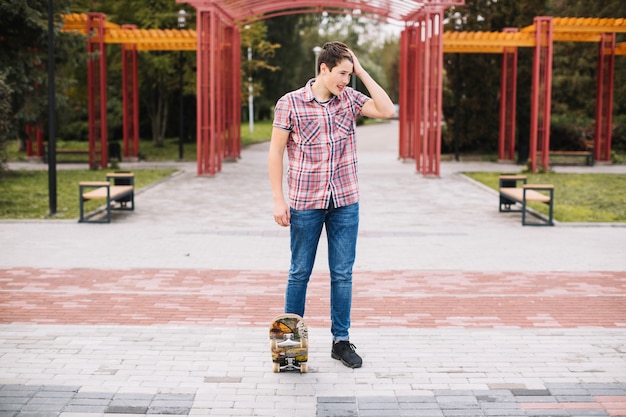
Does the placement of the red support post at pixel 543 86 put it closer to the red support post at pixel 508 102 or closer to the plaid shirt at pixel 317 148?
the red support post at pixel 508 102

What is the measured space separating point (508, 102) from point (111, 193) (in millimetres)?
17197

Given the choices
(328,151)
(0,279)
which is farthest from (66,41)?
(328,151)

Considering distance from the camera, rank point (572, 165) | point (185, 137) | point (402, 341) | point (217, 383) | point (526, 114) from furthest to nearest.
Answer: point (185, 137) < point (526, 114) < point (572, 165) < point (402, 341) < point (217, 383)

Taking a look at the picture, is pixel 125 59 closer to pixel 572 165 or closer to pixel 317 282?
pixel 572 165

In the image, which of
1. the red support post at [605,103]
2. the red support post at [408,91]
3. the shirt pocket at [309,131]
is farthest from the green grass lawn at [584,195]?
the shirt pocket at [309,131]

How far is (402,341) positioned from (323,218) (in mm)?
1255

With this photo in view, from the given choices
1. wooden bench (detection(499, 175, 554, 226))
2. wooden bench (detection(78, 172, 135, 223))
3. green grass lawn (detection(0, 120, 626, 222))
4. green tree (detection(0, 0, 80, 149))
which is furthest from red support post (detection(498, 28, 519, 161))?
wooden bench (detection(78, 172, 135, 223))

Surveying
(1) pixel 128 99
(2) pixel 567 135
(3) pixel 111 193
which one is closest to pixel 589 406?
(3) pixel 111 193

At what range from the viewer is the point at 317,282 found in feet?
27.5

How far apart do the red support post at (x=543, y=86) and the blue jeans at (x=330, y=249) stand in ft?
59.5

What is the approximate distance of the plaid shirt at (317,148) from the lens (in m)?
5.24

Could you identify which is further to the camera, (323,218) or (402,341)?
(402,341)

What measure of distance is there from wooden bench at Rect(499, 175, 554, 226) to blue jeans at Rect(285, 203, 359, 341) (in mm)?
7679

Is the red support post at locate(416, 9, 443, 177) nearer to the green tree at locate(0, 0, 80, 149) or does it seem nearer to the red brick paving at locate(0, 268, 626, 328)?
the green tree at locate(0, 0, 80, 149)
